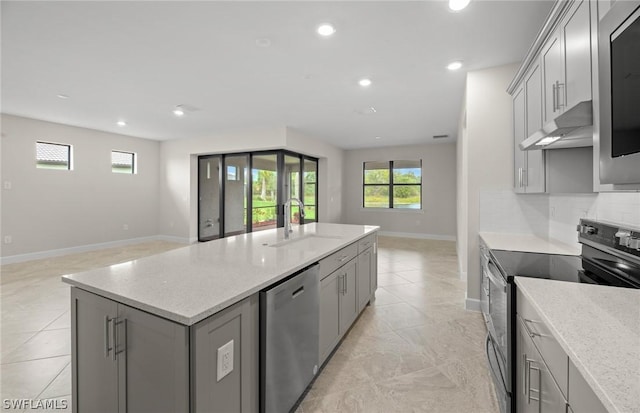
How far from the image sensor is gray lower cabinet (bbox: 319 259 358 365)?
6.49 feet

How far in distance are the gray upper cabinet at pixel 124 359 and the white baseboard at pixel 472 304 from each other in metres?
3.01

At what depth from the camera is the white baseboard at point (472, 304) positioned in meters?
3.07

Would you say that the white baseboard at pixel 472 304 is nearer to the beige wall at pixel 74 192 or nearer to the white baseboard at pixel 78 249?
the white baseboard at pixel 78 249

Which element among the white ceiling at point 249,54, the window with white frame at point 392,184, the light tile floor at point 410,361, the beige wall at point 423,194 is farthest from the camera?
the window with white frame at point 392,184

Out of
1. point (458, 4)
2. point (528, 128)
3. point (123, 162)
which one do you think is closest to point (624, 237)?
point (528, 128)

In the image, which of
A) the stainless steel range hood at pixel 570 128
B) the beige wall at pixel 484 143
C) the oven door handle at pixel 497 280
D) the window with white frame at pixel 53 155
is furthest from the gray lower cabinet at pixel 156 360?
the window with white frame at pixel 53 155

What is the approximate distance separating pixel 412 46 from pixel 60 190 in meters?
6.90

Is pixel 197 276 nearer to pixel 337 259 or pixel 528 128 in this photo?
pixel 337 259

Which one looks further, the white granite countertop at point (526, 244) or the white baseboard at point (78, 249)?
the white baseboard at point (78, 249)

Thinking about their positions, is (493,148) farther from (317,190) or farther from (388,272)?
(317,190)

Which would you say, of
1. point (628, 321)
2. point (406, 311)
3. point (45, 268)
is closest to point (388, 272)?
point (406, 311)

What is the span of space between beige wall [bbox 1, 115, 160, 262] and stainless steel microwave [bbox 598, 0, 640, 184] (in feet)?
25.1

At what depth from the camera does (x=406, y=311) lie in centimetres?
309

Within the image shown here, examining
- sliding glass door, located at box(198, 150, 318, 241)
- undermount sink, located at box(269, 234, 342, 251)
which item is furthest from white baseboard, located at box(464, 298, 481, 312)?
sliding glass door, located at box(198, 150, 318, 241)
